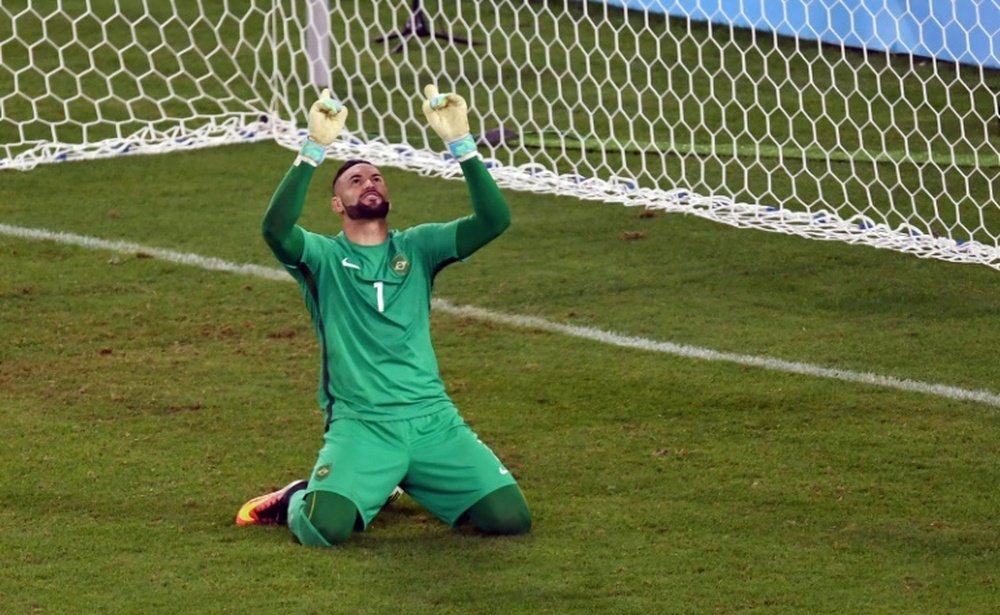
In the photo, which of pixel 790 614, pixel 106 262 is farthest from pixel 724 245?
pixel 790 614

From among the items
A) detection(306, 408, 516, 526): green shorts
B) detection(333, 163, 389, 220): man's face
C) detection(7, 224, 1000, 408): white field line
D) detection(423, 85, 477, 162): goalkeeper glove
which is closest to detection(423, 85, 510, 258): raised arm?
detection(423, 85, 477, 162): goalkeeper glove

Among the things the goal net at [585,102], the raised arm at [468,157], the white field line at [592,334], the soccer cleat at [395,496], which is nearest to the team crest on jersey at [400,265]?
the raised arm at [468,157]

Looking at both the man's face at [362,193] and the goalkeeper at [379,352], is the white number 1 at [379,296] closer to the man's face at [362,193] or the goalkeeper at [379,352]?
the goalkeeper at [379,352]

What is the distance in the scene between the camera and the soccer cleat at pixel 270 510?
5.83m

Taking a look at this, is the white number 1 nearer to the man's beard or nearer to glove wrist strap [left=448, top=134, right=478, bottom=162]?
the man's beard

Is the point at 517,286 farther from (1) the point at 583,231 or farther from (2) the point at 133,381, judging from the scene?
(2) the point at 133,381

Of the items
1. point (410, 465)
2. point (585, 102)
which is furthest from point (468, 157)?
point (585, 102)

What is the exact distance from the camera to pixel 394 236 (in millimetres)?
6078

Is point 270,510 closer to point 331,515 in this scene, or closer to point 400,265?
point 331,515

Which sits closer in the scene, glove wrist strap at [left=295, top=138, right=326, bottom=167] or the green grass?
the green grass

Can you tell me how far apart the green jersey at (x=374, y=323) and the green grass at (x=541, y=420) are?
0.40 metres

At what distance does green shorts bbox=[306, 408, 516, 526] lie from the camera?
574 centimetres

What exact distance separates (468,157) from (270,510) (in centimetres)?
124

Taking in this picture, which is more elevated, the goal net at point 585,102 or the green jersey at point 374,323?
the green jersey at point 374,323
